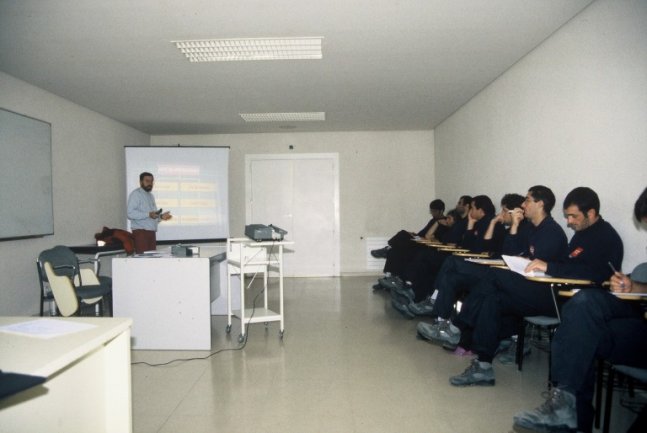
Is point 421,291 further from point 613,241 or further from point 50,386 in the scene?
point 50,386

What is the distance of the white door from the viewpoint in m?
7.73

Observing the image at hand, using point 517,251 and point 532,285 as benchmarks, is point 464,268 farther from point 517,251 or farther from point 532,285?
point 532,285

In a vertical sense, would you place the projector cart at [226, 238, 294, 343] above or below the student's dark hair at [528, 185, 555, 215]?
below

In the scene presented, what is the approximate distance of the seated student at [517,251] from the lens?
2883mm

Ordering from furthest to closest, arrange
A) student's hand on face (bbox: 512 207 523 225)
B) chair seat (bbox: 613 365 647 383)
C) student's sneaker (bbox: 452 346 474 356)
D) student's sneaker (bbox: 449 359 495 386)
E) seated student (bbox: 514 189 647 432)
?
1. student's hand on face (bbox: 512 207 523 225)
2. student's sneaker (bbox: 452 346 474 356)
3. student's sneaker (bbox: 449 359 495 386)
4. seated student (bbox: 514 189 647 432)
5. chair seat (bbox: 613 365 647 383)

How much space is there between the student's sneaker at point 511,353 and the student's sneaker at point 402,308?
1246 mm

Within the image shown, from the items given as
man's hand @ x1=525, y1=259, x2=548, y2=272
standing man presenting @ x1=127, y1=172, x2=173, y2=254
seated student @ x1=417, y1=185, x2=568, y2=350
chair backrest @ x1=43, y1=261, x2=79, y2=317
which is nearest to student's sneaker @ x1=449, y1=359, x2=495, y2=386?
seated student @ x1=417, y1=185, x2=568, y2=350

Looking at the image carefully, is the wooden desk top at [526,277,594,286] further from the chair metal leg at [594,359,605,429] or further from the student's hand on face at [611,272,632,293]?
the chair metal leg at [594,359,605,429]

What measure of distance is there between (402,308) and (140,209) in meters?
3.50

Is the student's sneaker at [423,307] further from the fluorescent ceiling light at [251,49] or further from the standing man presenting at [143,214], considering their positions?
the standing man presenting at [143,214]

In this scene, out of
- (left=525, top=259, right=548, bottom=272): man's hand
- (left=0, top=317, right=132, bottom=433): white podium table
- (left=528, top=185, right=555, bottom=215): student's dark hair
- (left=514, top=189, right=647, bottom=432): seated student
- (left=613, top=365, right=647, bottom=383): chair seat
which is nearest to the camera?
(left=0, top=317, right=132, bottom=433): white podium table

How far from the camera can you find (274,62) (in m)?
4.10

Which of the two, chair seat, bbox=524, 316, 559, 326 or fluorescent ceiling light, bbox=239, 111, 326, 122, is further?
fluorescent ceiling light, bbox=239, 111, 326, 122

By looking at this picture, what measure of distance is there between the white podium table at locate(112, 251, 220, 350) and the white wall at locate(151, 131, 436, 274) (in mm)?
4251
